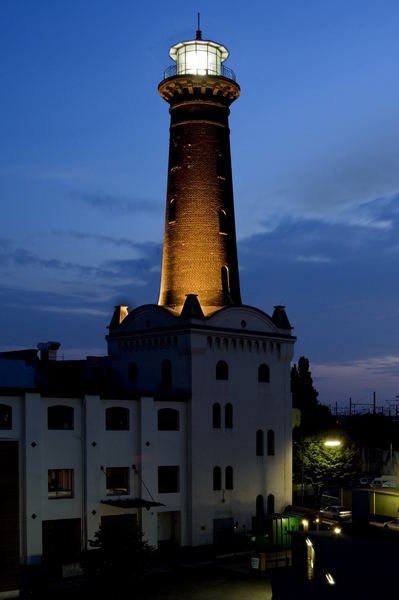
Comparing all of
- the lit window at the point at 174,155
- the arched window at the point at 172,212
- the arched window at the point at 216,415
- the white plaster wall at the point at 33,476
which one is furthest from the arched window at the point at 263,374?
the white plaster wall at the point at 33,476

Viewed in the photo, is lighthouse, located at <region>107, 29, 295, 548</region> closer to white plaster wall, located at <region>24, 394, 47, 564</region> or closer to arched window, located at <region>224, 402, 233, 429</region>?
arched window, located at <region>224, 402, 233, 429</region>

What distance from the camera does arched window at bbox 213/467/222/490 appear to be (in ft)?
163

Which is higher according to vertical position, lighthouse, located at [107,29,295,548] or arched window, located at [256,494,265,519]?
lighthouse, located at [107,29,295,548]

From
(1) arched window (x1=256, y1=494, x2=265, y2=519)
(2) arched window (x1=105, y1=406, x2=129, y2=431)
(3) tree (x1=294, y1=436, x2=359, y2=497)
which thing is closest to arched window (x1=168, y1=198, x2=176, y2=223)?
(2) arched window (x1=105, y1=406, x2=129, y2=431)

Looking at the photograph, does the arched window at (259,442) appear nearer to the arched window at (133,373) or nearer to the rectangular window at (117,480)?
the arched window at (133,373)

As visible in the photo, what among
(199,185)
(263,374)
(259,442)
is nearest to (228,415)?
(259,442)

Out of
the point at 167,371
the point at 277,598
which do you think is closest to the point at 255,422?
the point at 167,371

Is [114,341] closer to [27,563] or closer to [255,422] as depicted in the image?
[255,422]

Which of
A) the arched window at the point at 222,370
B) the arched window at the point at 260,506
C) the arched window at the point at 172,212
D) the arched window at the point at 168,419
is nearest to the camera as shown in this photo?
the arched window at the point at 168,419

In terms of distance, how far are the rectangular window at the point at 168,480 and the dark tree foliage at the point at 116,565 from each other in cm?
1173

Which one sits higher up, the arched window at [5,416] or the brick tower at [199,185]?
the brick tower at [199,185]

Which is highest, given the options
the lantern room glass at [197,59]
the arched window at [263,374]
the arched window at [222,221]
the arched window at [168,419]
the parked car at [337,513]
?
the lantern room glass at [197,59]

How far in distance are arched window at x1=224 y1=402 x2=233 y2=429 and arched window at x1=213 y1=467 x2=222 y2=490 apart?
8.65 ft

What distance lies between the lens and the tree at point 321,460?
60.7 meters
